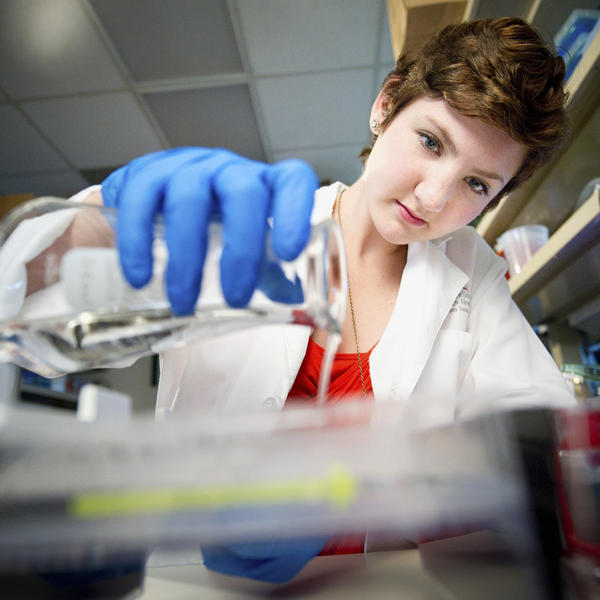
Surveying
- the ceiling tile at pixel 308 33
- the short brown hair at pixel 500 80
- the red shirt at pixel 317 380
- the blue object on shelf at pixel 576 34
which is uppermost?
the ceiling tile at pixel 308 33

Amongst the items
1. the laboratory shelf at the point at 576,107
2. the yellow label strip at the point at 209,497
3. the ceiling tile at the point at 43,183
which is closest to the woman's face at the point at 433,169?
the laboratory shelf at the point at 576,107

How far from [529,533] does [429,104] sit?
75cm

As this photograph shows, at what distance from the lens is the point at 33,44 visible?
7.41ft

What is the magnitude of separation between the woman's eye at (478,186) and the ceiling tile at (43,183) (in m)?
2.91

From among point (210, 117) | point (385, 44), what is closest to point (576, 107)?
point (385, 44)

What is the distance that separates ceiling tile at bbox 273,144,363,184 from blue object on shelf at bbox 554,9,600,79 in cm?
180

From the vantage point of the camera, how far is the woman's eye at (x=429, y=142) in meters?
0.85

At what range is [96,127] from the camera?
9.00 feet

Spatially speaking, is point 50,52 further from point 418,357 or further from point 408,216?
point 418,357

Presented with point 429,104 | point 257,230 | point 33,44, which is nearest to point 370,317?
point 429,104

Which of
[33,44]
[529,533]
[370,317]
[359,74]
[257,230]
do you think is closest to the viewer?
[529,533]

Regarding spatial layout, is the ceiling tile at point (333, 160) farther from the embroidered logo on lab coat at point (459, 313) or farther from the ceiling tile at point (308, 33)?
the embroidered logo on lab coat at point (459, 313)

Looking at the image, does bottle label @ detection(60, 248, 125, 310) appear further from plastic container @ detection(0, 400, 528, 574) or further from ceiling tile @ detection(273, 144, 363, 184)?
ceiling tile @ detection(273, 144, 363, 184)

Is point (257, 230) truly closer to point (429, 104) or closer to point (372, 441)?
point (372, 441)
